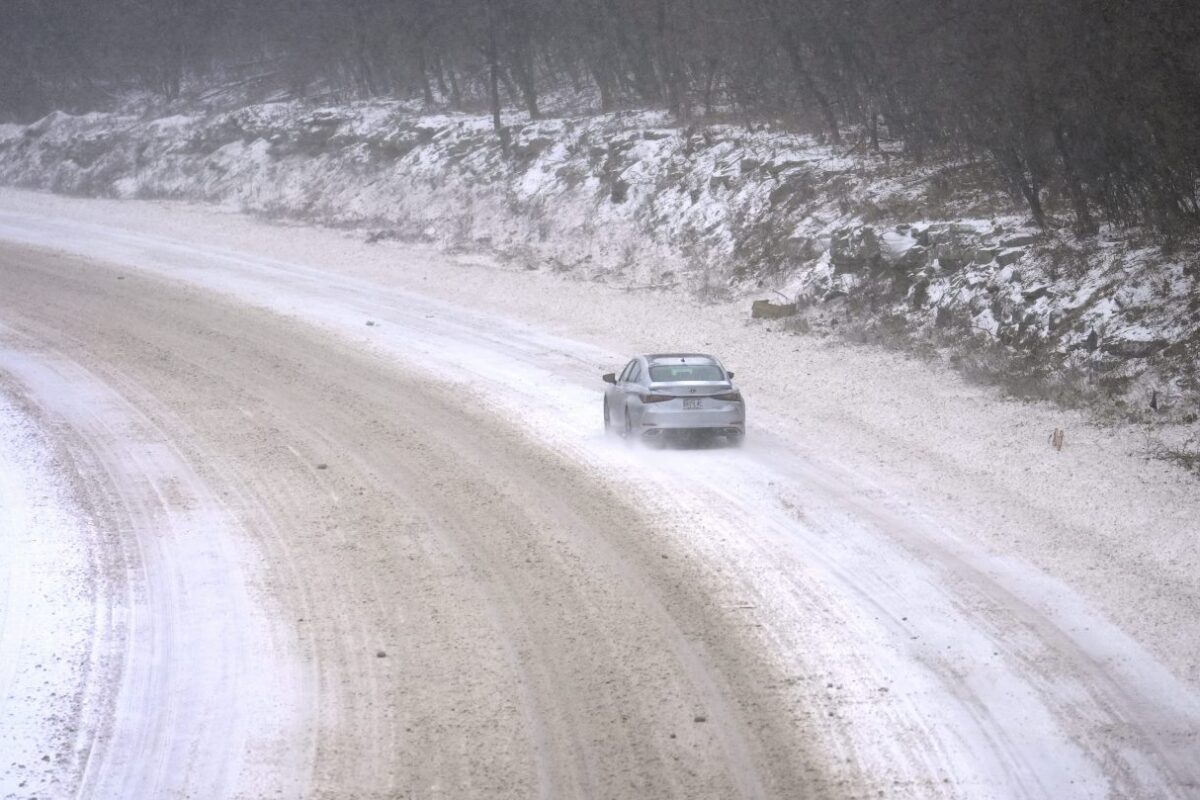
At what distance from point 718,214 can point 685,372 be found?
13280 millimetres

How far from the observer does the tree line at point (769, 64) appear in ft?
62.6

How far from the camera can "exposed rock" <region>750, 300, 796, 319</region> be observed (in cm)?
2436

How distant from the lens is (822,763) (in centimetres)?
845

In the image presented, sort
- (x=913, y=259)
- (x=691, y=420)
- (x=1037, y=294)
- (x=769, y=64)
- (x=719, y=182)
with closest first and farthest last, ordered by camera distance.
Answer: (x=691, y=420) → (x=1037, y=294) → (x=913, y=259) → (x=719, y=182) → (x=769, y=64)

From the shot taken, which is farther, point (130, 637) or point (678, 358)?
point (678, 358)

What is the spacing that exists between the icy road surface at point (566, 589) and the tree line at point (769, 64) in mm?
4838

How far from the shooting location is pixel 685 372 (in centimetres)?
1736

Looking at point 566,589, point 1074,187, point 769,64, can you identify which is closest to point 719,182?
point 769,64

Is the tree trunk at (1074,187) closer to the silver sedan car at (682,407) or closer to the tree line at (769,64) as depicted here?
the tree line at (769,64)

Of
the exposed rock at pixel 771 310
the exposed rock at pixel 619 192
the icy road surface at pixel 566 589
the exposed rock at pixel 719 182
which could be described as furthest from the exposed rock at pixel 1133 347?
the exposed rock at pixel 619 192

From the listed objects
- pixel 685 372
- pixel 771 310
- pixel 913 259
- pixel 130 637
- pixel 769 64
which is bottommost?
pixel 130 637

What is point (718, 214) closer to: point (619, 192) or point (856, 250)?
point (619, 192)

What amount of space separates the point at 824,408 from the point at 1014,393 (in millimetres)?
2872

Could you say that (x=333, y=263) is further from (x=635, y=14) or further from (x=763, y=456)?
(x=763, y=456)
